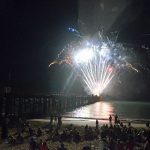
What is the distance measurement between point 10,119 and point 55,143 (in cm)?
1351

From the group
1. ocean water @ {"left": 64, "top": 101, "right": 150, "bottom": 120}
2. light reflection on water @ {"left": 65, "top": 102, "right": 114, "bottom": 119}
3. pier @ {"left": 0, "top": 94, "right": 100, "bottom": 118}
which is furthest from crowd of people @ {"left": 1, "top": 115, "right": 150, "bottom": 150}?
light reflection on water @ {"left": 65, "top": 102, "right": 114, "bottom": 119}

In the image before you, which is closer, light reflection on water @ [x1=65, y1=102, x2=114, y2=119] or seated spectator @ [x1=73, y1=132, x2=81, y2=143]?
seated spectator @ [x1=73, y1=132, x2=81, y2=143]

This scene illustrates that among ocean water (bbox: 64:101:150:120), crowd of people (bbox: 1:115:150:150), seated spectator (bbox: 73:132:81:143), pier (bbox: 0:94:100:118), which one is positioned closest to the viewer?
crowd of people (bbox: 1:115:150:150)

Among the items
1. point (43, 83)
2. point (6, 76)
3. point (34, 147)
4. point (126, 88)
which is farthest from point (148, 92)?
point (34, 147)

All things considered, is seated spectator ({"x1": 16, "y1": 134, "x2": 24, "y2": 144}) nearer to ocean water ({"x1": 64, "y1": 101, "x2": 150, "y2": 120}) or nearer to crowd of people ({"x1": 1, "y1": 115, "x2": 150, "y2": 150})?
crowd of people ({"x1": 1, "y1": 115, "x2": 150, "y2": 150})

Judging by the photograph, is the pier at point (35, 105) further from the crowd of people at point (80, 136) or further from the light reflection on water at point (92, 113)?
the crowd of people at point (80, 136)

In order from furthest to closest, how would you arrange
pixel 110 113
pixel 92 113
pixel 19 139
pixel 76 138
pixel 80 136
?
pixel 110 113 < pixel 92 113 < pixel 80 136 < pixel 19 139 < pixel 76 138

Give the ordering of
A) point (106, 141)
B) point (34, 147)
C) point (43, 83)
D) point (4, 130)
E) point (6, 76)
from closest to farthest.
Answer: point (34, 147), point (106, 141), point (4, 130), point (6, 76), point (43, 83)

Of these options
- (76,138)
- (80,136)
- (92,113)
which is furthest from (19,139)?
(92,113)

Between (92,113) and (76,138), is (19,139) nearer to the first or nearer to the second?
(76,138)

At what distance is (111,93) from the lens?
562ft

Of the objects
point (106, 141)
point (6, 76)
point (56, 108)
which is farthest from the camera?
point (6, 76)

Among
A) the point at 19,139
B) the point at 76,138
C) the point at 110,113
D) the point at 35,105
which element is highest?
the point at 35,105

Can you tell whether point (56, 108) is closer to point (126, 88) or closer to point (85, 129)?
point (85, 129)
